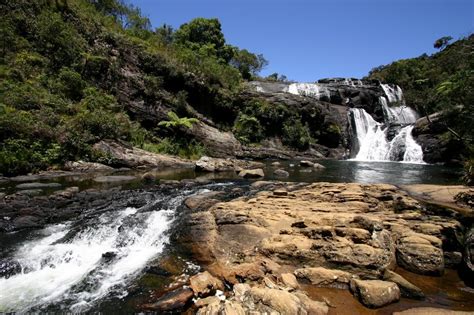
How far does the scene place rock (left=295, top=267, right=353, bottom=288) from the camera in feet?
17.4

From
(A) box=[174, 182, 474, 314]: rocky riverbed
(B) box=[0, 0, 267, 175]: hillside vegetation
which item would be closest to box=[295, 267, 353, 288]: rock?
(A) box=[174, 182, 474, 314]: rocky riverbed

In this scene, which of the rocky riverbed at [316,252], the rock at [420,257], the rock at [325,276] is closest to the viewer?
the rocky riverbed at [316,252]

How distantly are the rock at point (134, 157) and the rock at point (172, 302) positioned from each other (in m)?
14.3

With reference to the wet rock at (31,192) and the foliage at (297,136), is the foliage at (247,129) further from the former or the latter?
the wet rock at (31,192)

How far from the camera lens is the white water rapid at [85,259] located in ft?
16.9

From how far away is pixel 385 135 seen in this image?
29969 millimetres

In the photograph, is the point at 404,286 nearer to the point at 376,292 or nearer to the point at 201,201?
the point at 376,292

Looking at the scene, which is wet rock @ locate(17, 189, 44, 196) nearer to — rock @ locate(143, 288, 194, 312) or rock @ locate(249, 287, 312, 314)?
rock @ locate(143, 288, 194, 312)

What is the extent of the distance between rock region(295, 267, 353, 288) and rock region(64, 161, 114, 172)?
14.2 m

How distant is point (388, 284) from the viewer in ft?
16.2

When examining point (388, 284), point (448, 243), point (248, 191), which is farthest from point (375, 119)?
point (388, 284)

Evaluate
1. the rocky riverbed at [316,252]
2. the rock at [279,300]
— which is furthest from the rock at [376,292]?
the rock at [279,300]

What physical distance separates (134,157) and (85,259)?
501 inches

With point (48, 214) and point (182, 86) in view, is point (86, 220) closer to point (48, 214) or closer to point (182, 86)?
point (48, 214)
